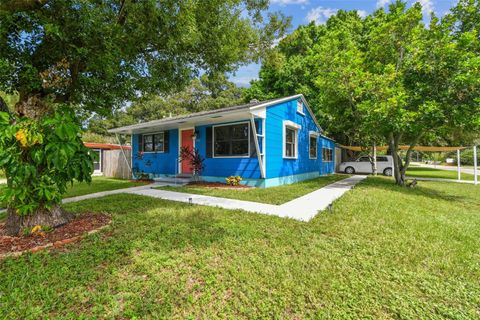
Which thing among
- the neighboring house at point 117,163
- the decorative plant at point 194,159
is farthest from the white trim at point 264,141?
the neighboring house at point 117,163

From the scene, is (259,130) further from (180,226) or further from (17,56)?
(17,56)

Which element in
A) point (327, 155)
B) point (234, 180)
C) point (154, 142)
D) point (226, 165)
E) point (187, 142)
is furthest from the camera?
point (327, 155)

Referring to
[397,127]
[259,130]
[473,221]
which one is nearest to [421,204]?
[473,221]

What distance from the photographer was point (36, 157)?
3084mm

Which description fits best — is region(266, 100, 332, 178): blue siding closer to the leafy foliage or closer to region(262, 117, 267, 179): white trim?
region(262, 117, 267, 179): white trim

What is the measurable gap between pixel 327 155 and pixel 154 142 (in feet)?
39.6

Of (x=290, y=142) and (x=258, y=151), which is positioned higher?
(x=290, y=142)

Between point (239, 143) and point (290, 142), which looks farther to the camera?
point (290, 142)

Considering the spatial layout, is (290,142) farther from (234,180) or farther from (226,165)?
(234,180)

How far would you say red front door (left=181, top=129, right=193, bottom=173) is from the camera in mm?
10156

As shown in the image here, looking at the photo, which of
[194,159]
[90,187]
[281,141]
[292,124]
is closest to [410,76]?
[292,124]

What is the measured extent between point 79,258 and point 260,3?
8002 millimetres

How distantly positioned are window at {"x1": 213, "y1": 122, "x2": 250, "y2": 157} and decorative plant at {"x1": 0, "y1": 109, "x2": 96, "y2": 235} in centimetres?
578

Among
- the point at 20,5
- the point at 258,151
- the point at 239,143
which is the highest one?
the point at 20,5
